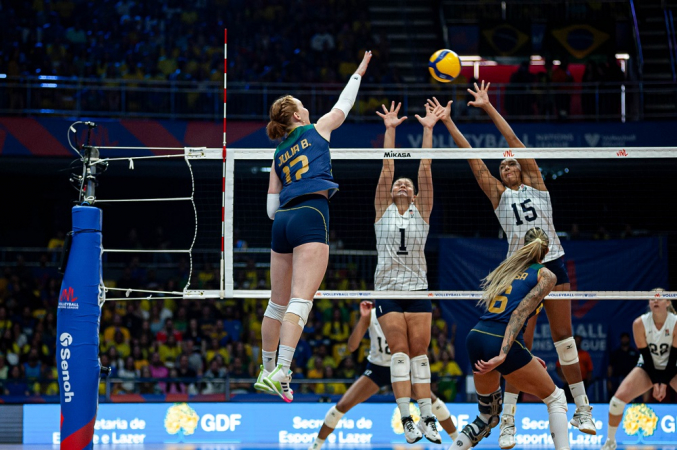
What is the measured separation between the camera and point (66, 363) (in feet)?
24.7

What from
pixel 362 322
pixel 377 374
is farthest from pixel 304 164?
pixel 377 374

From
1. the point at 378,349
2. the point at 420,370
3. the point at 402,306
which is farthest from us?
the point at 378,349

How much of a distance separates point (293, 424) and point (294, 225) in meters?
7.98

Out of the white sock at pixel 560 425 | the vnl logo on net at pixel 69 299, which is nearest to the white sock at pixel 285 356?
the vnl logo on net at pixel 69 299

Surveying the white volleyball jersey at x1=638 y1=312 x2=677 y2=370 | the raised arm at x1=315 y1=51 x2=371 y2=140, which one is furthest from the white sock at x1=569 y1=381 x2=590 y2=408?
the raised arm at x1=315 y1=51 x2=371 y2=140

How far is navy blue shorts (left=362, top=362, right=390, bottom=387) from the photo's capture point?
34.9 feet

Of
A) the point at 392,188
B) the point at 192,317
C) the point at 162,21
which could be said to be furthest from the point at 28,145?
the point at 392,188

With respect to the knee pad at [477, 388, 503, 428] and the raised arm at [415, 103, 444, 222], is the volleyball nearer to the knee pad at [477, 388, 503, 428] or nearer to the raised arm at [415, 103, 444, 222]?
the raised arm at [415, 103, 444, 222]

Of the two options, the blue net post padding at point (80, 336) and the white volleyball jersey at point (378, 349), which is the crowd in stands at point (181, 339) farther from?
the blue net post padding at point (80, 336)

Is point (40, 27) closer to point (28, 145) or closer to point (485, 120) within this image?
point (28, 145)

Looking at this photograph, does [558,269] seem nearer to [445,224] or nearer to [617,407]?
[617,407]

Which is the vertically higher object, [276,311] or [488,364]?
[276,311]

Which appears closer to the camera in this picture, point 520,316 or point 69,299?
point 520,316

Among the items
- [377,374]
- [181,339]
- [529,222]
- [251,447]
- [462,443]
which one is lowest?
[251,447]
